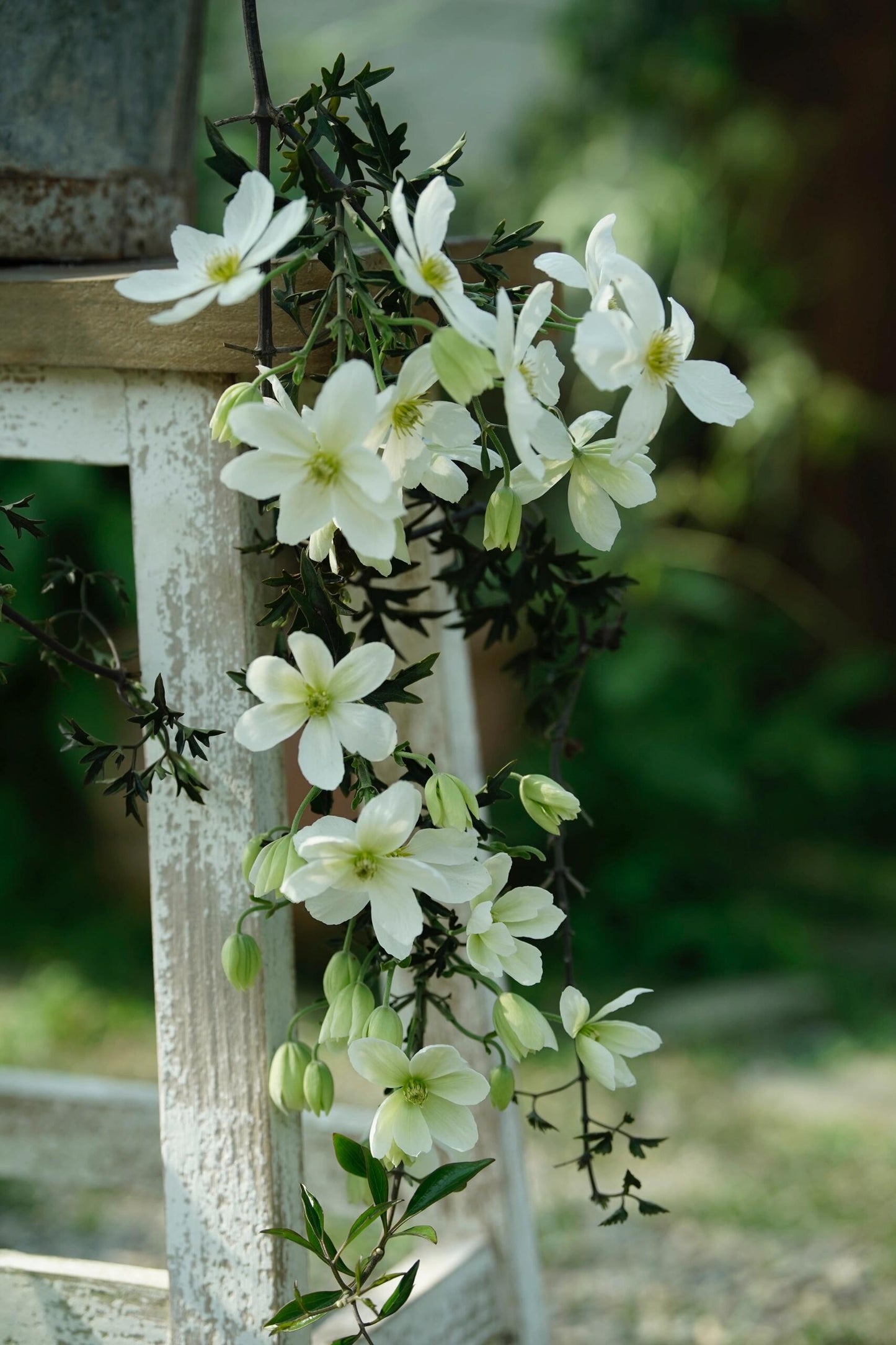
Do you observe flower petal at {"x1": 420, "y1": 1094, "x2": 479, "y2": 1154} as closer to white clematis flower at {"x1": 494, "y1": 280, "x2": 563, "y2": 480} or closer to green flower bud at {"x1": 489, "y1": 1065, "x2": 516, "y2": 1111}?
green flower bud at {"x1": 489, "y1": 1065, "x2": 516, "y2": 1111}

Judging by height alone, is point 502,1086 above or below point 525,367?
below

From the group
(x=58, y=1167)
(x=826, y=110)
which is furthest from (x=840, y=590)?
(x=58, y=1167)

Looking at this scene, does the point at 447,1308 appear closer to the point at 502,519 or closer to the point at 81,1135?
the point at 81,1135

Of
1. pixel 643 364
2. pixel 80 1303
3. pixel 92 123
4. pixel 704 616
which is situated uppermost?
pixel 704 616

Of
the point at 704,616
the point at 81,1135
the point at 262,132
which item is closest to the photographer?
the point at 262,132

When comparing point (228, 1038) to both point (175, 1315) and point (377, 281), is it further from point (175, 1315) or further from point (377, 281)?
point (377, 281)

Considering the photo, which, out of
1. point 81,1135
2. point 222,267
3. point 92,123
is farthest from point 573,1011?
point 81,1135

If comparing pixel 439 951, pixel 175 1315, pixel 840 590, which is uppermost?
Result: pixel 840 590
